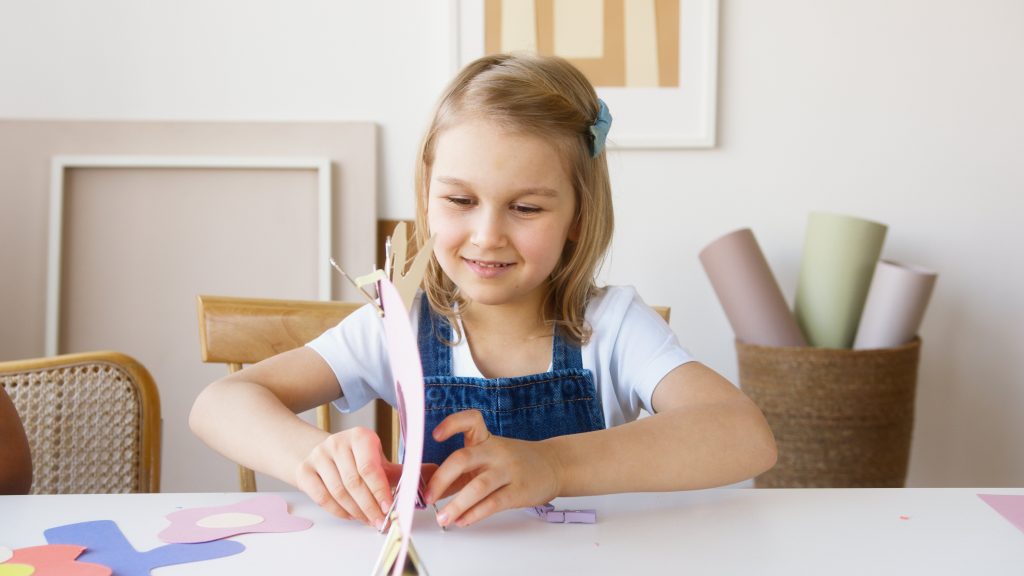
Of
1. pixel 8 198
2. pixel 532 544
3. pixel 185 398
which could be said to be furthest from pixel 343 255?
pixel 532 544

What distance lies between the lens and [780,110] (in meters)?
2.02

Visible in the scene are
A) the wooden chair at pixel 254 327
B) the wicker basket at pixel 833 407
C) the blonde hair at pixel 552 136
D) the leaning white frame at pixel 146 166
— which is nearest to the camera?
the blonde hair at pixel 552 136

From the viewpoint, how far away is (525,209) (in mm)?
920

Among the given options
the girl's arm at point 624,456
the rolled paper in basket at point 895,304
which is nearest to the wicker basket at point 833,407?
the rolled paper in basket at point 895,304

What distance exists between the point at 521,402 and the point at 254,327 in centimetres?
32

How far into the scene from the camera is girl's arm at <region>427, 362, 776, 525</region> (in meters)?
0.65

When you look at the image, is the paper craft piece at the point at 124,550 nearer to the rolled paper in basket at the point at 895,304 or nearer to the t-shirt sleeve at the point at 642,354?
the t-shirt sleeve at the point at 642,354

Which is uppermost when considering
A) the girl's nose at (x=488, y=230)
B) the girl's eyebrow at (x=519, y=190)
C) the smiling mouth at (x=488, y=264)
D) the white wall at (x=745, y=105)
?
the white wall at (x=745, y=105)

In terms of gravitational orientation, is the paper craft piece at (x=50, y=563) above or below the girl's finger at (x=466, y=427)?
below

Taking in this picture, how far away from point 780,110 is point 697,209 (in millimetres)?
271

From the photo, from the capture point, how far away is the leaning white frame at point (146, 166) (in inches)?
76.2

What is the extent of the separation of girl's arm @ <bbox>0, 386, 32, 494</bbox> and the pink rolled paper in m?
1.32

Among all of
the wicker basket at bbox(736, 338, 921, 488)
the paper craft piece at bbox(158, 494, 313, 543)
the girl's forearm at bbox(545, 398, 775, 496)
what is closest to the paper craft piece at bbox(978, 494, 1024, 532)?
the girl's forearm at bbox(545, 398, 775, 496)

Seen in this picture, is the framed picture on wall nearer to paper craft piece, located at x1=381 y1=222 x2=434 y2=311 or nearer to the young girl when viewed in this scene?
the young girl
